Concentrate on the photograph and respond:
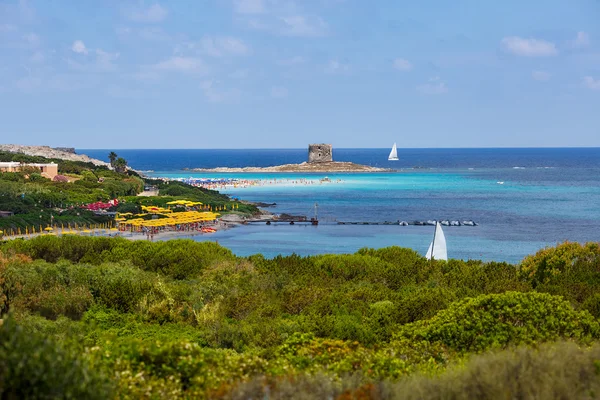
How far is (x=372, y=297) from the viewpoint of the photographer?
1870cm

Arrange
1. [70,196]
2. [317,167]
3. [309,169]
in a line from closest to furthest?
[70,196], [309,169], [317,167]

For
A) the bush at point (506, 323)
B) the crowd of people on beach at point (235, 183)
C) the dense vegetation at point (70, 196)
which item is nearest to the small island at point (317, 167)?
the crowd of people on beach at point (235, 183)

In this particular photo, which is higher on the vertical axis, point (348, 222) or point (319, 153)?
point (319, 153)

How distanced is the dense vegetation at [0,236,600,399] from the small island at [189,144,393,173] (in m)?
138

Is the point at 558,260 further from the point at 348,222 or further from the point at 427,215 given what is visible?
the point at 427,215

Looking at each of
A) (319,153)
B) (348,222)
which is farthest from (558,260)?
(319,153)

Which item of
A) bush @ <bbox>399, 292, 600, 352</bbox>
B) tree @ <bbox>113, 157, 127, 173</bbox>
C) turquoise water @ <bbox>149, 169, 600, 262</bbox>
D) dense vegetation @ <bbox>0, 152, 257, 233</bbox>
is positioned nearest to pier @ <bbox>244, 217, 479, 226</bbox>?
turquoise water @ <bbox>149, 169, 600, 262</bbox>

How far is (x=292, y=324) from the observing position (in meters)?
15.5

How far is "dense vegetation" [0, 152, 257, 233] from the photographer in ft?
178

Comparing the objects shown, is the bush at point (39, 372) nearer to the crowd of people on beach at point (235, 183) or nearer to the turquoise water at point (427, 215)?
the turquoise water at point (427, 215)

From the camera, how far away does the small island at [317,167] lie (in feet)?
549

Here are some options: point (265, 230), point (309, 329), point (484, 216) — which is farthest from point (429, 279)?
point (484, 216)

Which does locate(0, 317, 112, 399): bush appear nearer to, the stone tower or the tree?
the tree

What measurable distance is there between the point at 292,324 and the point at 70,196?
55401 millimetres
